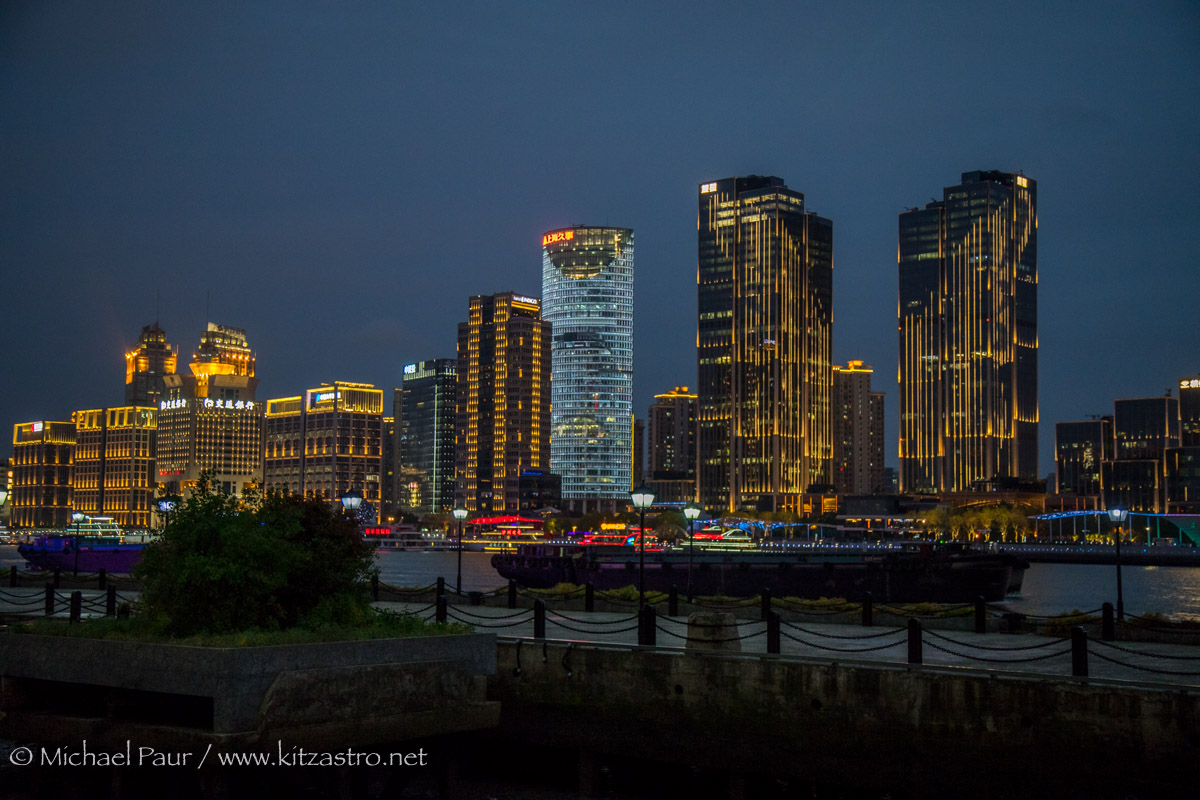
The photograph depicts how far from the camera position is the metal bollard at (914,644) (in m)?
21.2

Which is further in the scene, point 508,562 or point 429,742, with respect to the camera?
point 508,562

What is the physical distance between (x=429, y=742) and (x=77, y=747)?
5.94 meters

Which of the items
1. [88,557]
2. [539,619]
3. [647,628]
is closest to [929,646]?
[647,628]

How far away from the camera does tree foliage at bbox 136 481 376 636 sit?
1953 centimetres

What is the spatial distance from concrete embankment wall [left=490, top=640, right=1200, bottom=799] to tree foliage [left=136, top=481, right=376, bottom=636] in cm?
438

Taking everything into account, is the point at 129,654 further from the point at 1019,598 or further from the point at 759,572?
the point at 1019,598

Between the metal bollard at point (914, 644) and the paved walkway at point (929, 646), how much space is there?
0.26 metres

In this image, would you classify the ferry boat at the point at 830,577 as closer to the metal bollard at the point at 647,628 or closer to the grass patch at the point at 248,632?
the metal bollard at the point at 647,628

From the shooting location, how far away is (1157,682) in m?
19.5

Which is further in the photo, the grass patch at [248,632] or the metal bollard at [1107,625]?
the metal bollard at [1107,625]

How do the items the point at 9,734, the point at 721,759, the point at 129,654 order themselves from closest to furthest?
the point at 129,654
the point at 9,734
the point at 721,759

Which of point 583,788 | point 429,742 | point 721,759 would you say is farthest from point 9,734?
point 721,759

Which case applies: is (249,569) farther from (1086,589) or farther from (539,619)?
(1086,589)

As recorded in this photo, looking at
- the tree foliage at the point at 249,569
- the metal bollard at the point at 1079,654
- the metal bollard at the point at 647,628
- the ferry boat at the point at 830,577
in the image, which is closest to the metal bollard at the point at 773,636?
the metal bollard at the point at 647,628
